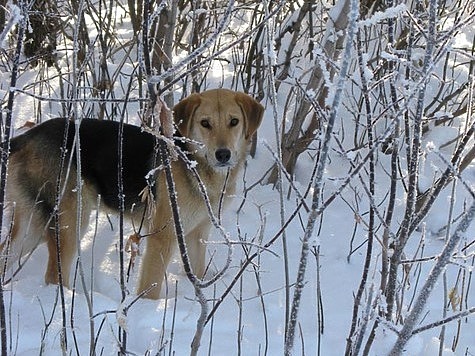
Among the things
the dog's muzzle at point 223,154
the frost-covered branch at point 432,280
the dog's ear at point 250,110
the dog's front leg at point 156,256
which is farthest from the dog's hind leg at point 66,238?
the frost-covered branch at point 432,280

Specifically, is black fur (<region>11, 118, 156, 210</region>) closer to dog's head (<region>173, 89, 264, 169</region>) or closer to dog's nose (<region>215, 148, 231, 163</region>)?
dog's head (<region>173, 89, 264, 169</region>)

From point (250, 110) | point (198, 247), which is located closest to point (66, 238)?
point (198, 247)

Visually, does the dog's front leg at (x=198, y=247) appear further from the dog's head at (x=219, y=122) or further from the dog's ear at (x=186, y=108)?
the dog's ear at (x=186, y=108)

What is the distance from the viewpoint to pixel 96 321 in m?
3.62

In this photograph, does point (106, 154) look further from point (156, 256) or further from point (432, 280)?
point (432, 280)

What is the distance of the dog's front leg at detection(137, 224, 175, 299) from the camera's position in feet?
14.1

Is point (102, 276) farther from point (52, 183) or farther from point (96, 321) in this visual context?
point (96, 321)

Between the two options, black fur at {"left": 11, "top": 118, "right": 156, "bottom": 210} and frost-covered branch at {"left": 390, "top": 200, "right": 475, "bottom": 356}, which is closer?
frost-covered branch at {"left": 390, "top": 200, "right": 475, "bottom": 356}

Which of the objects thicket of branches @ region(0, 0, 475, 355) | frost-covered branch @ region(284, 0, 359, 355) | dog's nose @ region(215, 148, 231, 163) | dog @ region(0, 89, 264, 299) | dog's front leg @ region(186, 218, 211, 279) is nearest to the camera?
frost-covered branch @ region(284, 0, 359, 355)

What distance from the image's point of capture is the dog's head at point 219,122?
4.23 metres

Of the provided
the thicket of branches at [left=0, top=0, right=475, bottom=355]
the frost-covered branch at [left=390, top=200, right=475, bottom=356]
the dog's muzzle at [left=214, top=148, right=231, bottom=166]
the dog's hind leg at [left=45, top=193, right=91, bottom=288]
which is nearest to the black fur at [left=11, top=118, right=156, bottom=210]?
the dog's hind leg at [left=45, top=193, right=91, bottom=288]

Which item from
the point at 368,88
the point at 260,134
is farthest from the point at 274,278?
the point at 368,88

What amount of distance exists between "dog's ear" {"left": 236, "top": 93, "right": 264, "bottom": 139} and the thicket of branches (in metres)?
0.25

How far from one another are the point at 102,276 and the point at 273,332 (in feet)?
4.59
